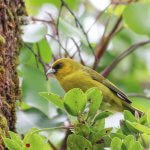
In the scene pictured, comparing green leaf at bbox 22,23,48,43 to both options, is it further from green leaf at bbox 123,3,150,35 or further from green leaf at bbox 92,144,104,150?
green leaf at bbox 92,144,104,150

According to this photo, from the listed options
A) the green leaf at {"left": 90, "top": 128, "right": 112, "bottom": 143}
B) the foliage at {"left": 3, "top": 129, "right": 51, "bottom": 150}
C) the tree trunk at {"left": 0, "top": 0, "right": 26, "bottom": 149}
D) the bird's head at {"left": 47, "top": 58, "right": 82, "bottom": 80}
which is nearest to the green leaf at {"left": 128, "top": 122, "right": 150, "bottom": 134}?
the green leaf at {"left": 90, "top": 128, "right": 112, "bottom": 143}

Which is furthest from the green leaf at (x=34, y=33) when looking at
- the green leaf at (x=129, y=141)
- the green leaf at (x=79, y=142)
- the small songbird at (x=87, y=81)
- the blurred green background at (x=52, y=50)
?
the green leaf at (x=129, y=141)

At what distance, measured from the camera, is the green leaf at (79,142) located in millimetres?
1835

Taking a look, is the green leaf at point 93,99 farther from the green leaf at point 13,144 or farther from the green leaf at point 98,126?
the green leaf at point 13,144

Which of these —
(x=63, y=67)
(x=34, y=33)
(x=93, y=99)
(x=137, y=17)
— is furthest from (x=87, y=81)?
(x=93, y=99)

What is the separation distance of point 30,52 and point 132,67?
1684mm

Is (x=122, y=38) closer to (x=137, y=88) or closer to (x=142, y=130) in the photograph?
(x=137, y=88)

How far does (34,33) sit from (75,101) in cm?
136

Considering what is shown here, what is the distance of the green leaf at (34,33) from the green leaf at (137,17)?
2.12ft

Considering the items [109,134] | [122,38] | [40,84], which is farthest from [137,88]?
[109,134]

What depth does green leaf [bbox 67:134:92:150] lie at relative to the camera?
183 cm

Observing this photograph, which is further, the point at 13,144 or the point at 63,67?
the point at 63,67

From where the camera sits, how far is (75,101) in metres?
1.85

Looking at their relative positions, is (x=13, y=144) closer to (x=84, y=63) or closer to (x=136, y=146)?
(x=136, y=146)
